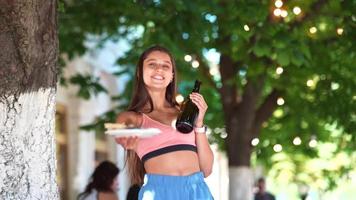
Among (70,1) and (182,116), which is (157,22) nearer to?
(70,1)

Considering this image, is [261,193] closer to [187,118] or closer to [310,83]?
[310,83]

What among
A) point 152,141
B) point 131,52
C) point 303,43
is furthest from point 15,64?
point 131,52

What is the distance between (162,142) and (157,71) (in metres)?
0.44

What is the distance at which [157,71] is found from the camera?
4574 mm

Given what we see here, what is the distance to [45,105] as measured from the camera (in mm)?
4512

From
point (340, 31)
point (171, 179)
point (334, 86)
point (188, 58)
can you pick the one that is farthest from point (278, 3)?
point (171, 179)

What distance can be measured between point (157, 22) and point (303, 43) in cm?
180

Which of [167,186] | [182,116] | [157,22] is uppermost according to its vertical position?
[157,22]

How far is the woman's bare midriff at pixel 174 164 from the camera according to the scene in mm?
4309

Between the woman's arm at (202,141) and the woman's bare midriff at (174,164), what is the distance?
8 centimetres

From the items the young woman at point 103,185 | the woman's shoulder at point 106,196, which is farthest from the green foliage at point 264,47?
the woman's shoulder at point 106,196

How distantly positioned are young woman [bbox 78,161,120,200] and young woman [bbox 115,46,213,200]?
274 centimetres

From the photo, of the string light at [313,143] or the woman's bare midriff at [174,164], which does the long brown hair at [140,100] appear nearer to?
the woman's bare midriff at [174,164]

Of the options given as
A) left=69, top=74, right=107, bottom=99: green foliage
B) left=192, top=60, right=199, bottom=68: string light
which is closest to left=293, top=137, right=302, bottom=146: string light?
left=192, top=60, right=199, bottom=68: string light
